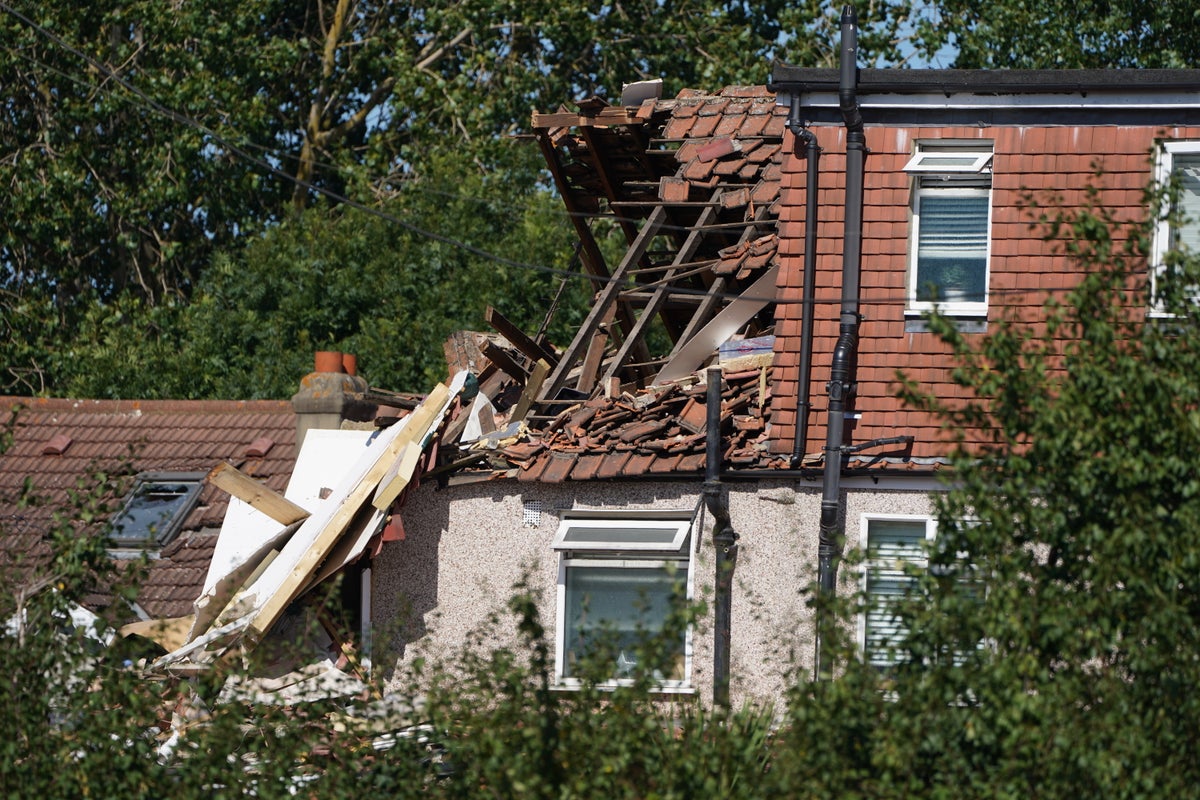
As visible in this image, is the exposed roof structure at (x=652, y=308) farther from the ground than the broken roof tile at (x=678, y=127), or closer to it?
closer to it

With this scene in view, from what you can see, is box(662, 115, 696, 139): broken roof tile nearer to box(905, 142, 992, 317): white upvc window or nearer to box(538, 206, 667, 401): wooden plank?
box(538, 206, 667, 401): wooden plank

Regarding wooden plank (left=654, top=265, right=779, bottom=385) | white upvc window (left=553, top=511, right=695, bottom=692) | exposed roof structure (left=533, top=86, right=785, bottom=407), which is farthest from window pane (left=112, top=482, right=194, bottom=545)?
wooden plank (left=654, top=265, right=779, bottom=385)

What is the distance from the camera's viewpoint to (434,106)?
2875 centimetres

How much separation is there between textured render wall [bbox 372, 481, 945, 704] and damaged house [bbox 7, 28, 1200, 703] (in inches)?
0.7

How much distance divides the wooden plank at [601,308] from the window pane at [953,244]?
8.17ft

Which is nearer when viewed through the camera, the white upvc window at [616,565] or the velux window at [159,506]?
the white upvc window at [616,565]

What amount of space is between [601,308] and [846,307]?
254cm

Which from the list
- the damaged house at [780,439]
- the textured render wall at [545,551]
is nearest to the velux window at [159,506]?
the damaged house at [780,439]

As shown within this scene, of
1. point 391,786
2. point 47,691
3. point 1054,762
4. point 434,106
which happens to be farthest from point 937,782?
point 434,106

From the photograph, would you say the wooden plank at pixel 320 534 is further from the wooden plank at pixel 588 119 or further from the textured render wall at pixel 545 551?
the wooden plank at pixel 588 119

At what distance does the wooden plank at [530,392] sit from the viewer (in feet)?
46.4

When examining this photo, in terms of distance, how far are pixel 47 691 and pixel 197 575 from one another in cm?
580

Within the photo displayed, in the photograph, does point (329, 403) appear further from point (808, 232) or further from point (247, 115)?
point (247, 115)

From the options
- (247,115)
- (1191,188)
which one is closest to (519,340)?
(1191,188)
